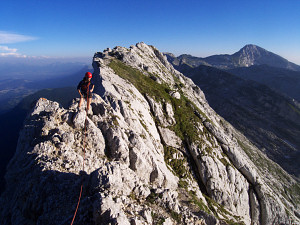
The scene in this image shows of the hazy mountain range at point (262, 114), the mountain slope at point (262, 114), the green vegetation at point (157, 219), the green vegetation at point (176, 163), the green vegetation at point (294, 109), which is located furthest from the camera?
the green vegetation at point (294, 109)

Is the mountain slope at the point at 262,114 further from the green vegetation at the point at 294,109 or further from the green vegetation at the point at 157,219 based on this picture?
the green vegetation at the point at 157,219

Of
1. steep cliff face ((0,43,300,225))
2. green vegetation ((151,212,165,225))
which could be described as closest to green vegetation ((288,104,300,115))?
steep cliff face ((0,43,300,225))

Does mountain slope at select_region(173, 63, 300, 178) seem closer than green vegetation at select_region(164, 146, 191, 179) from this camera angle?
No

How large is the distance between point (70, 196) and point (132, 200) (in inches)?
187

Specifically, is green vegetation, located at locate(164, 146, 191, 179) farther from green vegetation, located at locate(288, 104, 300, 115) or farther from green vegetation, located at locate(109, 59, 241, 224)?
green vegetation, located at locate(288, 104, 300, 115)

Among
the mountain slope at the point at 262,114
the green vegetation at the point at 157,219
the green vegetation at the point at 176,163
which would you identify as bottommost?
the mountain slope at the point at 262,114

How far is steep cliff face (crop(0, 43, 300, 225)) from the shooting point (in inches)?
464

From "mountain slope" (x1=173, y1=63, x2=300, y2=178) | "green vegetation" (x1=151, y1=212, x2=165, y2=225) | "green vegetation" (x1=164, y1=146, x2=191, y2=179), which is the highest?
"green vegetation" (x1=151, y1=212, x2=165, y2=225)

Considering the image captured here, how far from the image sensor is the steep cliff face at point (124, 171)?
1177cm

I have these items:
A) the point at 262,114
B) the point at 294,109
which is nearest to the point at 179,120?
the point at 262,114

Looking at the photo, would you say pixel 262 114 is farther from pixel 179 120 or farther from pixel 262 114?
pixel 179 120

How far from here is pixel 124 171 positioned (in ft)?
46.3

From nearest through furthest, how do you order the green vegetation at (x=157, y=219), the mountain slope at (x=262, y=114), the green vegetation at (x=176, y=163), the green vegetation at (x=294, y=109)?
the green vegetation at (x=157, y=219) < the green vegetation at (x=176, y=163) < the mountain slope at (x=262, y=114) < the green vegetation at (x=294, y=109)

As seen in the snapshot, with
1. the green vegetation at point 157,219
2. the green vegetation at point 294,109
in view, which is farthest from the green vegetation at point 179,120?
the green vegetation at point 294,109
